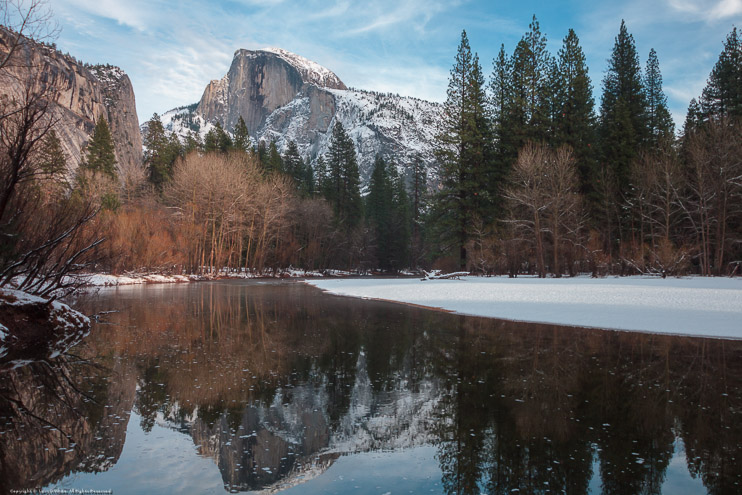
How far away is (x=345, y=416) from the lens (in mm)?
5180

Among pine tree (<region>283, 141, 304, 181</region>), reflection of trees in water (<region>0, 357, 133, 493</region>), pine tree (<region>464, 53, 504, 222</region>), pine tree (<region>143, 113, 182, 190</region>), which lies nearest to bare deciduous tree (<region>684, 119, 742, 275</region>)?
pine tree (<region>464, 53, 504, 222</region>)

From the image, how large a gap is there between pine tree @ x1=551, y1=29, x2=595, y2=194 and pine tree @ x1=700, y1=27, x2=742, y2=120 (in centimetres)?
960

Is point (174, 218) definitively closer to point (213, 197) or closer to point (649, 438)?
point (213, 197)

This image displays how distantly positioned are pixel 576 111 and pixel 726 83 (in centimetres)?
1327

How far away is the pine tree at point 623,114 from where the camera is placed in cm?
3656

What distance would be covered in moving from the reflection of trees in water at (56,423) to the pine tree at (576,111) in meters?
36.9

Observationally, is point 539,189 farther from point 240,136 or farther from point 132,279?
point 240,136

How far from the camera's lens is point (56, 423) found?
15.4 ft

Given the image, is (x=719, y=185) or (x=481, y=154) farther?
(x=481, y=154)

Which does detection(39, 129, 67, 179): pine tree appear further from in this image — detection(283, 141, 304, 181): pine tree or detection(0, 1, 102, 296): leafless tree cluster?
detection(283, 141, 304, 181): pine tree

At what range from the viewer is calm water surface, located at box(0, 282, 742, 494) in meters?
3.63

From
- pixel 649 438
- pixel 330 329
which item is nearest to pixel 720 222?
pixel 330 329

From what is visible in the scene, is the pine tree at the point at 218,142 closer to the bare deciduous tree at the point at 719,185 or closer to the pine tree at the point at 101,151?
the pine tree at the point at 101,151

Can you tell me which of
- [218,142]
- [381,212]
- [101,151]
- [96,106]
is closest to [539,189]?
[381,212]
